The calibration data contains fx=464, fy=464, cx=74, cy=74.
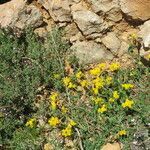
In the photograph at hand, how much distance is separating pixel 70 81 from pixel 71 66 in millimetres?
385

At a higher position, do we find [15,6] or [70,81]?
[15,6]

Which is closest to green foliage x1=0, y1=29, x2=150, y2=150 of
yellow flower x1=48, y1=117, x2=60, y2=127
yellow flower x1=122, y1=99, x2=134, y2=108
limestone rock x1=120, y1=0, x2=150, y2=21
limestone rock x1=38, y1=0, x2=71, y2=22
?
yellow flower x1=48, y1=117, x2=60, y2=127

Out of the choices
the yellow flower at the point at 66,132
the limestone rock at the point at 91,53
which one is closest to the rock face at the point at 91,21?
the limestone rock at the point at 91,53

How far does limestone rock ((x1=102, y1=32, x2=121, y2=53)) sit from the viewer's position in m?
7.08

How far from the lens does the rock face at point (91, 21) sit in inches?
272

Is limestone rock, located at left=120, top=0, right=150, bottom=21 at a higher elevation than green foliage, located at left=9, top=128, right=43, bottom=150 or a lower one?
higher

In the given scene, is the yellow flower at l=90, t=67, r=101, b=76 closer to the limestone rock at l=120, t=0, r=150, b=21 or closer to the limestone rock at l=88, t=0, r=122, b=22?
the limestone rock at l=88, t=0, r=122, b=22

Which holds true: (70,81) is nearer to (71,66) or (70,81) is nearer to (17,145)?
(71,66)

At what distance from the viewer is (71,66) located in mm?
7258

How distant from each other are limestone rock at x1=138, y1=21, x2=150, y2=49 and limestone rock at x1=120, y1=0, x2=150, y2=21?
0.11m

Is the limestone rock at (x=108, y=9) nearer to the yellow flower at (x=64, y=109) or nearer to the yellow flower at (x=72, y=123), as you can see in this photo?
the yellow flower at (x=64, y=109)

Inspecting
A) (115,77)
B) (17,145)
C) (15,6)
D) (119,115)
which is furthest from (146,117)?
(15,6)

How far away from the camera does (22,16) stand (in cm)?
753

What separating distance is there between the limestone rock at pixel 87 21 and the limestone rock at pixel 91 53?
0.65 feet
